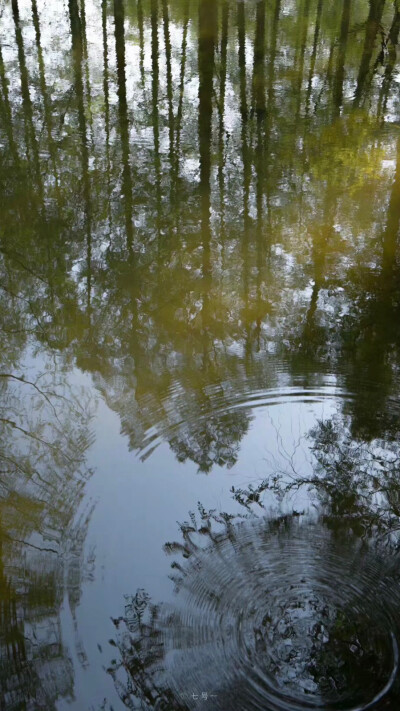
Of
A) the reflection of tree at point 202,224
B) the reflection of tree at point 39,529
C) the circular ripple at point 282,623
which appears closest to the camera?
the circular ripple at point 282,623

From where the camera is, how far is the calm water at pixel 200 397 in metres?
3.90

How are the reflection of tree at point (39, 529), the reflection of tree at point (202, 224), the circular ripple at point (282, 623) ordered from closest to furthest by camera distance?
the circular ripple at point (282, 623)
the reflection of tree at point (39, 529)
the reflection of tree at point (202, 224)

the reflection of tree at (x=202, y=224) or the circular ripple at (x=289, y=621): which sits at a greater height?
the reflection of tree at (x=202, y=224)

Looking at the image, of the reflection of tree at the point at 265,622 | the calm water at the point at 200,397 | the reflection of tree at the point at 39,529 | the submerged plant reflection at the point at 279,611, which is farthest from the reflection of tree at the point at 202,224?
the reflection of tree at the point at 265,622

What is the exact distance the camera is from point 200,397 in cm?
580

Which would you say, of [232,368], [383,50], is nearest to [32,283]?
[232,368]

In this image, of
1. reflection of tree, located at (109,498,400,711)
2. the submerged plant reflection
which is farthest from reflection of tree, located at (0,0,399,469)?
reflection of tree, located at (109,498,400,711)

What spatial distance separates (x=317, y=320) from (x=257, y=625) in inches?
139

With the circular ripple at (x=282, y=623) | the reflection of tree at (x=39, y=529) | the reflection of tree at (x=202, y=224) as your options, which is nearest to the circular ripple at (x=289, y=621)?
the circular ripple at (x=282, y=623)

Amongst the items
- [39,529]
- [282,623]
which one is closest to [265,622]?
[282,623]

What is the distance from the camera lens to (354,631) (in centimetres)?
393

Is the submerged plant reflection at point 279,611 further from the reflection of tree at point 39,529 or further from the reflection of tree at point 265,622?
the reflection of tree at point 39,529

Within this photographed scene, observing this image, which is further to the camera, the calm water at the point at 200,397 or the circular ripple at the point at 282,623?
the calm water at the point at 200,397

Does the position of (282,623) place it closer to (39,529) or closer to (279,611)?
(279,611)
